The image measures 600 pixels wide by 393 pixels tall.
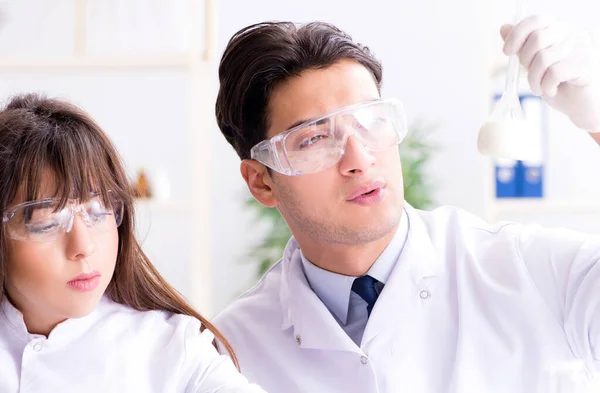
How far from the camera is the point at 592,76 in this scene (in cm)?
170

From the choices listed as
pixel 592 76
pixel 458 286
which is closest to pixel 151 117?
pixel 458 286

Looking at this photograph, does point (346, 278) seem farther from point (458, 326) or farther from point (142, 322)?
point (142, 322)

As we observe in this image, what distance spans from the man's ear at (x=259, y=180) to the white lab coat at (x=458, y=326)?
0.28 meters

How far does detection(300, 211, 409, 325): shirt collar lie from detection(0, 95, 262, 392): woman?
51cm

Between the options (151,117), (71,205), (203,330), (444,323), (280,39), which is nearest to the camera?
(71,205)

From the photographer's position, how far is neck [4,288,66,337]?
1.64 metres

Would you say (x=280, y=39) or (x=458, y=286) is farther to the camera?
(x=280, y=39)

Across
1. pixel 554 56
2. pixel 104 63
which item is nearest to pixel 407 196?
pixel 104 63

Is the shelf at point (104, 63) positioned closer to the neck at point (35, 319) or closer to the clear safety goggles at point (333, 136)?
the clear safety goggles at point (333, 136)

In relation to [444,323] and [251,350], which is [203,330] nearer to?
[251,350]

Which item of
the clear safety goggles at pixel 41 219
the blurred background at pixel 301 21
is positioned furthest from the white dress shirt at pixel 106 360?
the blurred background at pixel 301 21

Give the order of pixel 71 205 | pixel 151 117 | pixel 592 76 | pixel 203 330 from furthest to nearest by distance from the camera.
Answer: pixel 151 117 → pixel 203 330 → pixel 592 76 → pixel 71 205

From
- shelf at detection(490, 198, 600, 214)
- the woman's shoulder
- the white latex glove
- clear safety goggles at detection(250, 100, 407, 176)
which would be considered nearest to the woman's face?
the woman's shoulder

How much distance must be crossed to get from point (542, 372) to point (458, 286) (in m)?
0.29
